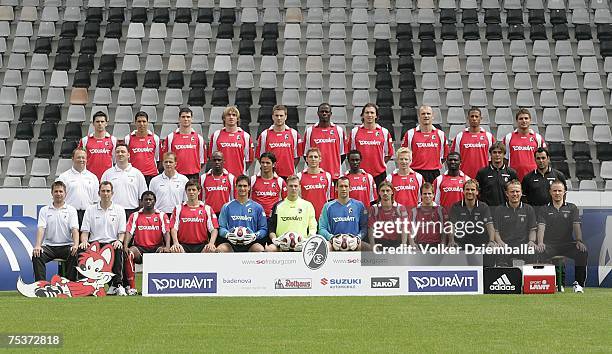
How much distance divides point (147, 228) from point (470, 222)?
401 cm

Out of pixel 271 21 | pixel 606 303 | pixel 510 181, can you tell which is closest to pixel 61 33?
pixel 271 21

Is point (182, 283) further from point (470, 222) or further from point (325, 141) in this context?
point (470, 222)

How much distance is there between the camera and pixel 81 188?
13.3 m

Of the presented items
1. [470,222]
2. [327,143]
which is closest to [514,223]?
[470,222]

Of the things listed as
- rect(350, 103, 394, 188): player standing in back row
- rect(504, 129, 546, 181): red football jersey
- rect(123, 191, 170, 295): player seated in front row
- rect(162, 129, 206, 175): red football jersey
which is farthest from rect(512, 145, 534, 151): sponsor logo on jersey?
rect(123, 191, 170, 295): player seated in front row

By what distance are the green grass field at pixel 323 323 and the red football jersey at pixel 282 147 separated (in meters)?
2.73

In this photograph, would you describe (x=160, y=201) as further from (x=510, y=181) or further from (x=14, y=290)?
(x=510, y=181)

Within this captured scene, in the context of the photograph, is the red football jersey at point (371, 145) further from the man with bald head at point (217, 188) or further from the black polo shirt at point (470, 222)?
the man with bald head at point (217, 188)

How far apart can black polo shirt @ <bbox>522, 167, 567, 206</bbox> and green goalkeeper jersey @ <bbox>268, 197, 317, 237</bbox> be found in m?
2.87

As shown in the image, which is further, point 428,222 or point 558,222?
point 558,222

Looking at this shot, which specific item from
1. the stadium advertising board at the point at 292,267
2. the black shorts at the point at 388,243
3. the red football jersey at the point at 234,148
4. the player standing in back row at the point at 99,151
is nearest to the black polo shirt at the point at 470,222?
the black shorts at the point at 388,243

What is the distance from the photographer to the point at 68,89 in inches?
847

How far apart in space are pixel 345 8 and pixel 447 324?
50.8 feet

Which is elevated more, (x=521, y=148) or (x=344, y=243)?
(x=521, y=148)
